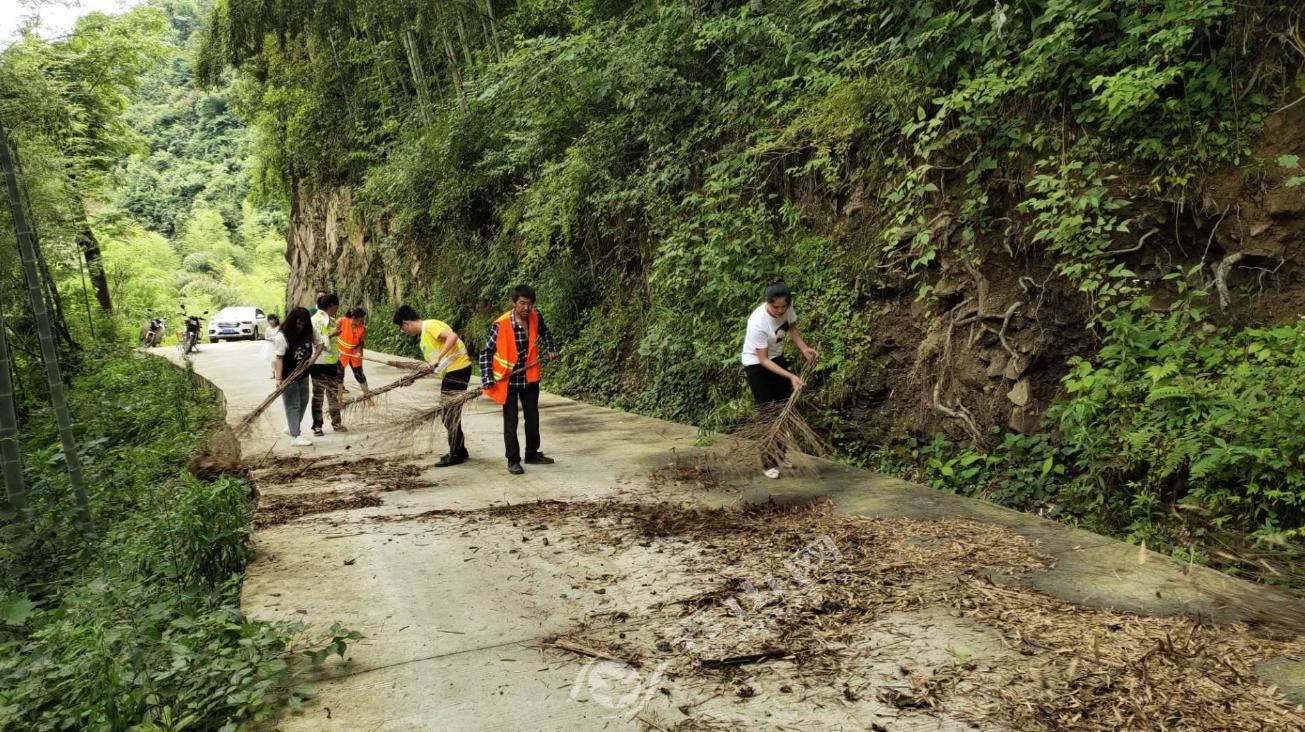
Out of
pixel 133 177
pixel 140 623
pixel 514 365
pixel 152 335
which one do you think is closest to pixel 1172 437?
pixel 514 365

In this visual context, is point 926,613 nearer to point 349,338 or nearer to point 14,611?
point 14,611

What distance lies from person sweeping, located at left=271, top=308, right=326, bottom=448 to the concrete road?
1715 millimetres

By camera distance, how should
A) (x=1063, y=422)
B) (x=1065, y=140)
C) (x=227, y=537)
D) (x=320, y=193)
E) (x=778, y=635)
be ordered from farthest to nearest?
(x=320, y=193) < (x=1065, y=140) < (x=1063, y=422) < (x=227, y=537) < (x=778, y=635)

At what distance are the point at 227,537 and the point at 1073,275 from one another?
592 centimetres

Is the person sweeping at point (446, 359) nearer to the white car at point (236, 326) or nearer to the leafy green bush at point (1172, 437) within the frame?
the leafy green bush at point (1172, 437)

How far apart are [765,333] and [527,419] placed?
8.45 feet

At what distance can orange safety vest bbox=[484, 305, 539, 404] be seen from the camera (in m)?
7.30

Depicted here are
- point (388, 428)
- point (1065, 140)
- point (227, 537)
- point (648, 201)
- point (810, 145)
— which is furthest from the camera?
point (648, 201)

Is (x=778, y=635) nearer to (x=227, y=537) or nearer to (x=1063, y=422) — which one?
(x=1063, y=422)

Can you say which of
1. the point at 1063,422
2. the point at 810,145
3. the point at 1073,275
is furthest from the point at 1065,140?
the point at 810,145

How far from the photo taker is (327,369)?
959 cm

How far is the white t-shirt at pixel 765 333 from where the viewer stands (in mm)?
6262

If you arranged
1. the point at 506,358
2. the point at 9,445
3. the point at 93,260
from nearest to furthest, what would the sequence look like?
the point at 9,445, the point at 506,358, the point at 93,260

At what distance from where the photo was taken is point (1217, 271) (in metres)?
5.15
